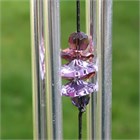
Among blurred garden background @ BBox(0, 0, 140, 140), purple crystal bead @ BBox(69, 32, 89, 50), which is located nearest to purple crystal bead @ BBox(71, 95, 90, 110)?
purple crystal bead @ BBox(69, 32, 89, 50)

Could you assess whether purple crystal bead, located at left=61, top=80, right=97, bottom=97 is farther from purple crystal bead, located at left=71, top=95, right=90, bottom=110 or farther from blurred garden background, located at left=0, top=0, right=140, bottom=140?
blurred garden background, located at left=0, top=0, right=140, bottom=140

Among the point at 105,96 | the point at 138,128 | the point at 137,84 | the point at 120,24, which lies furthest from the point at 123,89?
the point at 105,96

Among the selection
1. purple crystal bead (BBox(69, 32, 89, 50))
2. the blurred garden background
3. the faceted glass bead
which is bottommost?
the blurred garden background

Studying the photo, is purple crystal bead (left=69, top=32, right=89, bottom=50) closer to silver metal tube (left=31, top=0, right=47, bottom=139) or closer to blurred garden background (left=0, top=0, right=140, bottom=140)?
silver metal tube (left=31, top=0, right=47, bottom=139)

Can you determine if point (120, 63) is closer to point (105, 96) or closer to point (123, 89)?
point (123, 89)

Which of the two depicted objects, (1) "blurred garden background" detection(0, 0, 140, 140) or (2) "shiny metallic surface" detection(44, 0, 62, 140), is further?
(1) "blurred garden background" detection(0, 0, 140, 140)

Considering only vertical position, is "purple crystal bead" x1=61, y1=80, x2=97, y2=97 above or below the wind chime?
below

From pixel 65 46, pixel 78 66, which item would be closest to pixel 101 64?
pixel 78 66

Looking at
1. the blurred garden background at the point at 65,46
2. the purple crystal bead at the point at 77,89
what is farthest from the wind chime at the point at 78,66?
the blurred garden background at the point at 65,46
